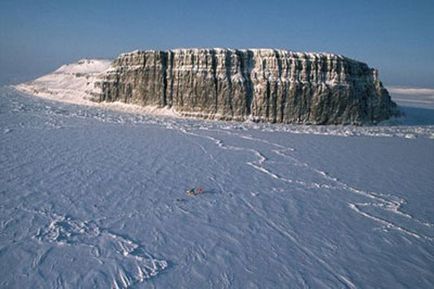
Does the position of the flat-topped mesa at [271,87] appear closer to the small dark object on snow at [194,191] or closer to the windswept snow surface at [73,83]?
the windswept snow surface at [73,83]

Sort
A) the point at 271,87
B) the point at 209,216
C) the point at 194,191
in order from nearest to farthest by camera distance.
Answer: the point at 209,216
the point at 194,191
the point at 271,87

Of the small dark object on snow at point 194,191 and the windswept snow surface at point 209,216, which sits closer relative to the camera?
the windswept snow surface at point 209,216

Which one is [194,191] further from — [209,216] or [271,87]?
[271,87]

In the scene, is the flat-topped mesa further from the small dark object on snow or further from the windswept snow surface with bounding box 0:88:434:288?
the small dark object on snow

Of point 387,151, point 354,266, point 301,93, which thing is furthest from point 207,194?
point 301,93

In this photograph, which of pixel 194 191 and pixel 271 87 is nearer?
pixel 194 191

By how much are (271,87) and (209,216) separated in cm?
1520

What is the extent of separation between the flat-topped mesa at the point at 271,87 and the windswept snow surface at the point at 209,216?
27.3ft

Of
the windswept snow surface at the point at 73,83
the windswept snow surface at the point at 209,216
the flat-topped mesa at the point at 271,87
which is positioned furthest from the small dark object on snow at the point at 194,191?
the windswept snow surface at the point at 73,83

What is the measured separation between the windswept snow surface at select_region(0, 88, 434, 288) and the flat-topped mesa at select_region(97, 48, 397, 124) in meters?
8.32

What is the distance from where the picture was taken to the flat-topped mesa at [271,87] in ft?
67.5

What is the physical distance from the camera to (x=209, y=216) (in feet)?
20.5

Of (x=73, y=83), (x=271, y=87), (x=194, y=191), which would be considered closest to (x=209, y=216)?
(x=194, y=191)

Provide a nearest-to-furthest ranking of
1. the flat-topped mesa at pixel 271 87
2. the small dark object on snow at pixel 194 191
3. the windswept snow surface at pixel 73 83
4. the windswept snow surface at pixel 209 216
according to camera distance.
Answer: the windswept snow surface at pixel 209 216 → the small dark object on snow at pixel 194 191 → the flat-topped mesa at pixel 271 87 → the windswept snow surface at pixel 73 83
